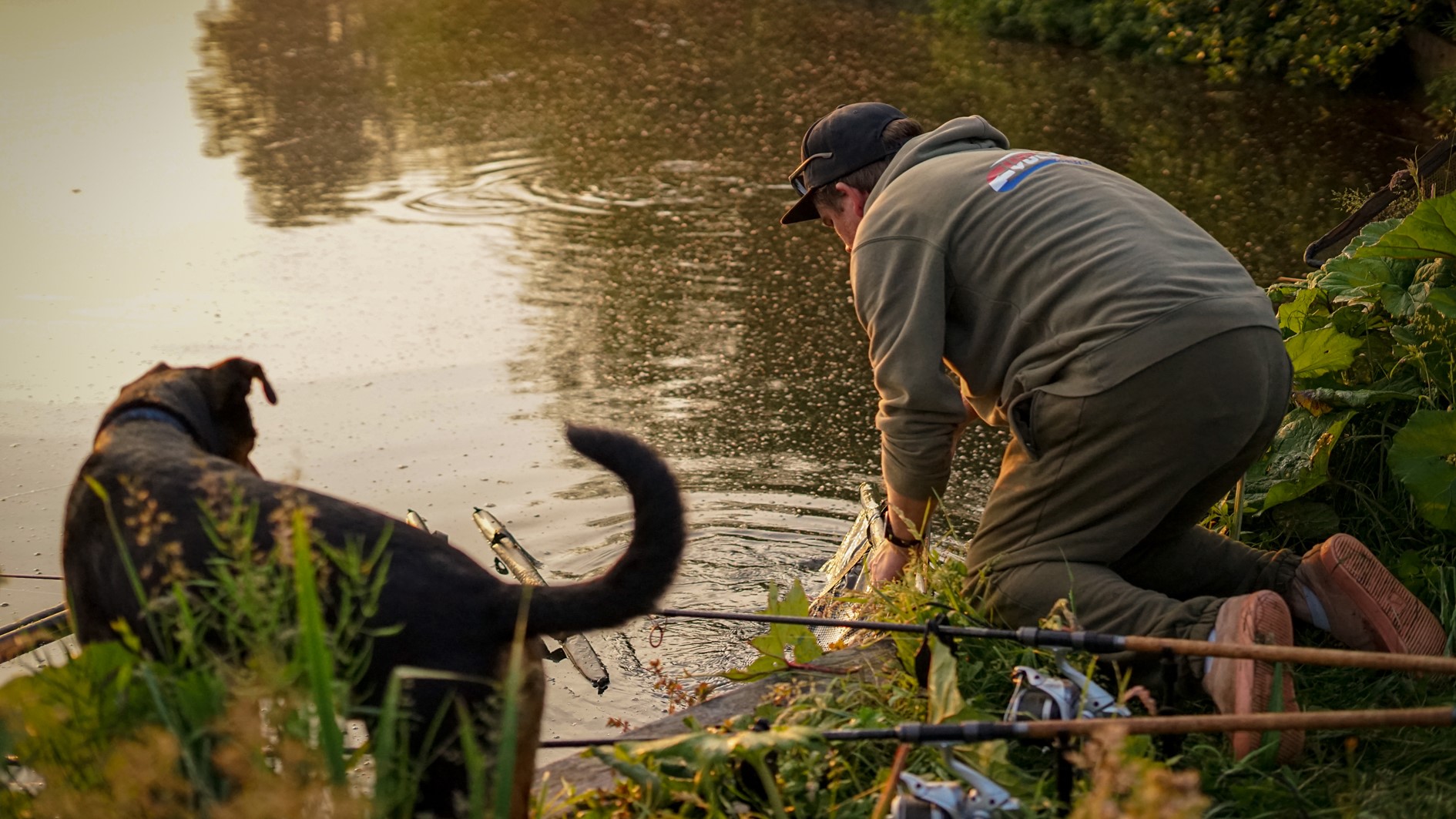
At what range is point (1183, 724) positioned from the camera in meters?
2.50

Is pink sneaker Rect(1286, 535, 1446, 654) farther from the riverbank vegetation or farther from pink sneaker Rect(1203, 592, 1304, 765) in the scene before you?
the riverbank vegetation

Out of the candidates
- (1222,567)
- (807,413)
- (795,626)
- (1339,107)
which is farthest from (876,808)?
(1339,107)

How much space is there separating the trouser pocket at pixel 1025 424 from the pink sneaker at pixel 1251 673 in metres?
0.64

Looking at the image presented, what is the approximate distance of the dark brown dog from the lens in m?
2.62

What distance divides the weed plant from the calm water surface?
2.13m

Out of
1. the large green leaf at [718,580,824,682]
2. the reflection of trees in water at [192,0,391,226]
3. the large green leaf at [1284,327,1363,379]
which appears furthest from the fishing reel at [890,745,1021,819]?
the reflection of trees in water at [192,0,391,226]

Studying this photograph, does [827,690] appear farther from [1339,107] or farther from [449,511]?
[1339,107]

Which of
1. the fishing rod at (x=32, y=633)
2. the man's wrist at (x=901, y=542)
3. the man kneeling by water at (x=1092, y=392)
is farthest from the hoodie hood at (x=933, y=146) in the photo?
the fishing rod at (x=32, y=633)

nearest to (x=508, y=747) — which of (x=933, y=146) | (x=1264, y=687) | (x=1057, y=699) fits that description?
(x=1057, y=699)

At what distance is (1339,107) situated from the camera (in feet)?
46.3

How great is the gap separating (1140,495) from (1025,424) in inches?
13.8

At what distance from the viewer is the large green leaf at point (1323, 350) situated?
438 centimetres

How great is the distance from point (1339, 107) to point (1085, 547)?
40.6 feet

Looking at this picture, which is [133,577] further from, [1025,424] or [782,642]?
[1025,424]
